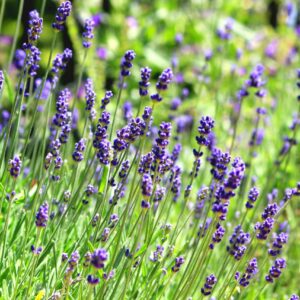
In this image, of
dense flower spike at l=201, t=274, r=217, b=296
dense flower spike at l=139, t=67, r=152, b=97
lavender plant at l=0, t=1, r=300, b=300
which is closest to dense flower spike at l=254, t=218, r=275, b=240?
lavender plant at l=0, t=1, r=300, b=300

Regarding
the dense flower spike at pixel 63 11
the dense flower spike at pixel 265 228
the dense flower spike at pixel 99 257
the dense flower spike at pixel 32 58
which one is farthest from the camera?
the dense flower spike at pixel 32 58

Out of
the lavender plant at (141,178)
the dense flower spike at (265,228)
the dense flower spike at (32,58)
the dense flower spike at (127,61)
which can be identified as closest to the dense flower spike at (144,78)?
the lavender plant at (141,178)

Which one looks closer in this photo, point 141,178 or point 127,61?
point 141,178

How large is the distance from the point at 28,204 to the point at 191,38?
216 inches

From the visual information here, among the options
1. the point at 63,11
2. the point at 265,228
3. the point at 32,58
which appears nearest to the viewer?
the point at 265,228

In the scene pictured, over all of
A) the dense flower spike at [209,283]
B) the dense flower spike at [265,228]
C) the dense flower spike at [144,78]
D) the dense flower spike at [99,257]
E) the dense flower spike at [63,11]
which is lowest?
the dense flower spike at [209,283]

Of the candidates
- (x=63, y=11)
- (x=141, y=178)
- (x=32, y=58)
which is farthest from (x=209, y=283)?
(x=32, y=58)

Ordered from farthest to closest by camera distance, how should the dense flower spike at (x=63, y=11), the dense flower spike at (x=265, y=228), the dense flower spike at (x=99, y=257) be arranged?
the dense flower spike at (x=63, y=11) < the dense flower spike at (x=265, y=228) < the dense flower spike at (x=99, y=257)

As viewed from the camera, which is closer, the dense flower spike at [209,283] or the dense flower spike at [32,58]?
the dense flower spike at [209,283]

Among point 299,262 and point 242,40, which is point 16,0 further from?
point 299,262

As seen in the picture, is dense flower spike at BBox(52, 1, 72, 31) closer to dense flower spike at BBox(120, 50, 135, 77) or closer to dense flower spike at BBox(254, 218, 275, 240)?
dense flower spike at BBox(120, 50, 135, 77)

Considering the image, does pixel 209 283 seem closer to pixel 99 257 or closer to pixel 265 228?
pixel 265 228

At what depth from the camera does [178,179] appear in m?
3.25

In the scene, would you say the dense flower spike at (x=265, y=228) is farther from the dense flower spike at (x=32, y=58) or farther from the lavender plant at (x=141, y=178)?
the dense flower spike at (x=32, y=58)
